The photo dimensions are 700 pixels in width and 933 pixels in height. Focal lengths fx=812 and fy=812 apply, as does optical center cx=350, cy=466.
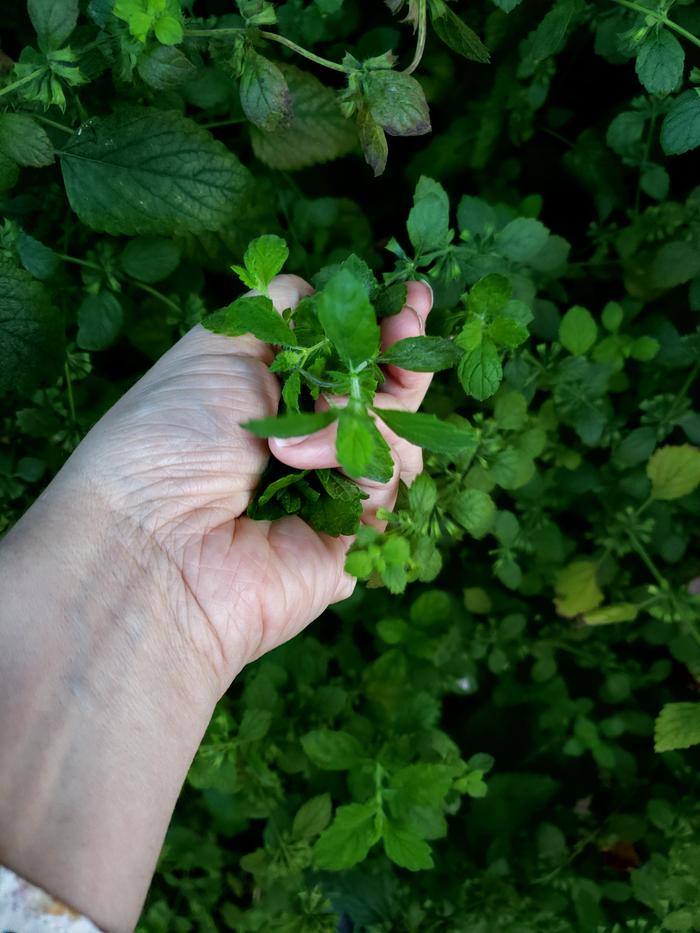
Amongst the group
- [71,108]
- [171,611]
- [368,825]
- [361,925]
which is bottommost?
[361,925]

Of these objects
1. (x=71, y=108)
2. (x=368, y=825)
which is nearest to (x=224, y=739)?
(x=368, y=825)

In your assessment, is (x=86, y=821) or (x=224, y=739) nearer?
(x=86, y=821)

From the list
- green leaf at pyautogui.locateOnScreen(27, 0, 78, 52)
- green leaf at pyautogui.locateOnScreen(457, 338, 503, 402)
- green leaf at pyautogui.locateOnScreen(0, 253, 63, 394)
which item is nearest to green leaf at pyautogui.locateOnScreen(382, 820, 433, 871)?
green leaf at pyautogui.locateOnScreen(457, 338, 503, 402)

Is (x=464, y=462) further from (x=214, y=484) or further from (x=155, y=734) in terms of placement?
(x=155, y=734)

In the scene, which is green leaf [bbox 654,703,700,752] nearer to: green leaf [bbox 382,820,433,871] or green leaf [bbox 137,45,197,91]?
green leaf [bbox 382,820,433,871]

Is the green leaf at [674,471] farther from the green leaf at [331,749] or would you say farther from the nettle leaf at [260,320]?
the nettle leaf at [260,320]

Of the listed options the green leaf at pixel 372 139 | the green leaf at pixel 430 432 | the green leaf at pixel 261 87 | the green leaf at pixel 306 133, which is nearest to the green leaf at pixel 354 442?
the green leaf at pixel 430 432
